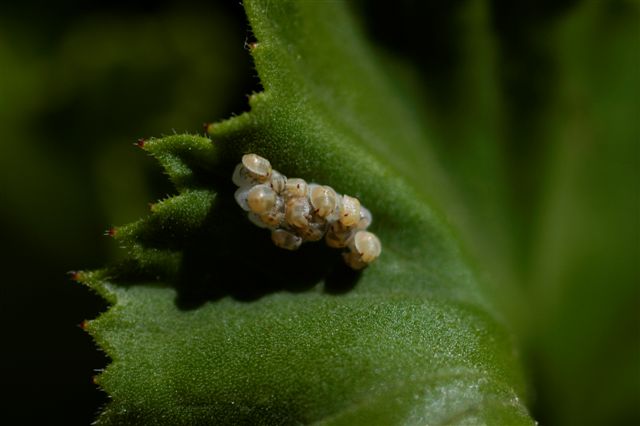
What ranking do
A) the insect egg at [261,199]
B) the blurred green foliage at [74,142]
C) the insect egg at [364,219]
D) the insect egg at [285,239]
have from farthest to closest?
the blurred green foliage at [74,142] < the insect egg at [364,219] < the insect egg at [285,239] < the insect egg at [261,199]

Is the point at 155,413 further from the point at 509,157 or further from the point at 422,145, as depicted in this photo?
the point at 509,157

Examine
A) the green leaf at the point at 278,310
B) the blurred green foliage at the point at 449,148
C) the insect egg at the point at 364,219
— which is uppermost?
the blurred green foliage at the point at 449,148

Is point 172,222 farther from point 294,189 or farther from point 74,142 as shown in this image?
point 74,142

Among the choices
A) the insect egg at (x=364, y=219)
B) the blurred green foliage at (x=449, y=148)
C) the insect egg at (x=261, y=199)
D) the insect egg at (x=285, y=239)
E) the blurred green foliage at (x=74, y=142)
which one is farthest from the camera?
the blurred green foliage at (x=74, y=142)

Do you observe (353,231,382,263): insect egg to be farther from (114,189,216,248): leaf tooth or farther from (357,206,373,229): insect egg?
(114,189,216,248): leaf tooth

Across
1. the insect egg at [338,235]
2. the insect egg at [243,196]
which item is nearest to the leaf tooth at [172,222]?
the insect egg at [243,196]

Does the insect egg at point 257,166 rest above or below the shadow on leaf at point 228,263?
above

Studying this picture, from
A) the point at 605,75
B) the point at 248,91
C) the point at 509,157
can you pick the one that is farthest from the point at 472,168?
the point at 248,91

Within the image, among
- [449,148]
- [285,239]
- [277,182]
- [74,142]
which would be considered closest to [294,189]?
[277,182]

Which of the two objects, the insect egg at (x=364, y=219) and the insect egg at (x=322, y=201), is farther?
the insect egg at (x=364, y=219)

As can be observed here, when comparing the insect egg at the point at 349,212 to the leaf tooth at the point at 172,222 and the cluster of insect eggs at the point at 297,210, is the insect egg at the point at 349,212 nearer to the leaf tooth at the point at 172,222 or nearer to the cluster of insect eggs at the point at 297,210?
the cluster of insect eggs at the point at 297,210
